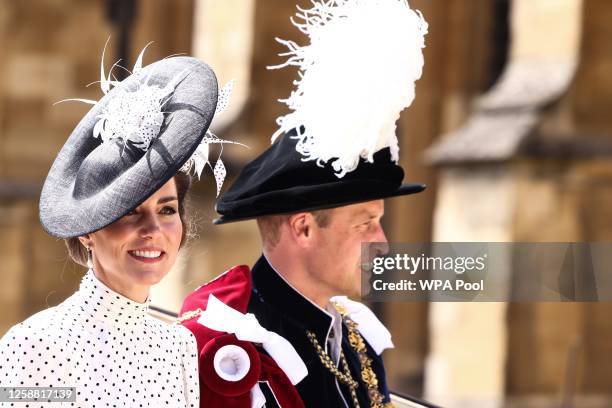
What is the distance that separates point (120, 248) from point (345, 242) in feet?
2.43

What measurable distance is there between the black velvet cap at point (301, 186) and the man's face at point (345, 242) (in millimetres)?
43

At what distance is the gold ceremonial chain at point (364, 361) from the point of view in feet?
12.9

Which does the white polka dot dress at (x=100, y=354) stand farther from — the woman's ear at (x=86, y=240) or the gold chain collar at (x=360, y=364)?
the gold chain collar at (x=360, y=364)

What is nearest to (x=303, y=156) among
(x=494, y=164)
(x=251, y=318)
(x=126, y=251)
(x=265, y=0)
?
(x=251, y=318)

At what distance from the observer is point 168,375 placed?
3.31 meters

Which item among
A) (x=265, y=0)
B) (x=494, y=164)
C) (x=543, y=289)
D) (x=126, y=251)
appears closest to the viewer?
(x=126, y=251)

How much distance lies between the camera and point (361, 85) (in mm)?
3766

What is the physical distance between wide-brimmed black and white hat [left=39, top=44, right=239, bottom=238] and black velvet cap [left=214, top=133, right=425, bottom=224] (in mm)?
393

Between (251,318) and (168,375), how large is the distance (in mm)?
440

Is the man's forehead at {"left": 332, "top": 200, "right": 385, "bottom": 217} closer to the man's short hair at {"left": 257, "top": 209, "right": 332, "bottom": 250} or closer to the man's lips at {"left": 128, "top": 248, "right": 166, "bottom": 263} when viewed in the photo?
the man's short hair at {"left": 257, "top": 209, "right": 332, "bottom": 250}

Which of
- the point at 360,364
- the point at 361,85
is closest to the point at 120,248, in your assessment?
the point at 361,85

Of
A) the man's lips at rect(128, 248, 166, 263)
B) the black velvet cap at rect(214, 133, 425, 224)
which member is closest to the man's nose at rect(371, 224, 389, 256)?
the black velvet cap at rect(214, 133, 425, 224)

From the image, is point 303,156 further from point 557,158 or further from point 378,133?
point 557,158

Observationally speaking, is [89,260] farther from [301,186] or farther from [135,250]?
[301,186]
